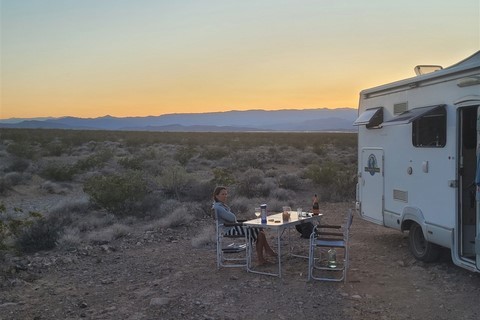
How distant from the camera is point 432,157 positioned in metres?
6.92

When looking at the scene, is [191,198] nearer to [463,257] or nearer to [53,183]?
[53,183]

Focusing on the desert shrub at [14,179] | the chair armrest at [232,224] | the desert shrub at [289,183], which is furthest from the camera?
the desert shrub at [14,179]

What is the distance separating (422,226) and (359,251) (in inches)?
62.2

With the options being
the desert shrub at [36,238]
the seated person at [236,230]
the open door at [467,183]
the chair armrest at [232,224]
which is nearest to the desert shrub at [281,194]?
the seated person at [236,230]

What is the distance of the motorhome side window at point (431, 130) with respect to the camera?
22.2 ft

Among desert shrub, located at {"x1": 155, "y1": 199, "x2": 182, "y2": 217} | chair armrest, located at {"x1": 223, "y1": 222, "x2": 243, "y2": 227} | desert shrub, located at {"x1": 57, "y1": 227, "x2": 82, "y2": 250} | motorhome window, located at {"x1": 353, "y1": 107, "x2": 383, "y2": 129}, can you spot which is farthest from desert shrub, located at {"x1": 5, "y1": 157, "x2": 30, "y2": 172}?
motorhome window, located at {"x1": 353, "y1": 107, "x2": 383, "y2": 129}

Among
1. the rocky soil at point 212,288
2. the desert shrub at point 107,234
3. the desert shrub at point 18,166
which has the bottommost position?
the rocky soil at point 212,288

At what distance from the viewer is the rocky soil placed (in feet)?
18.7

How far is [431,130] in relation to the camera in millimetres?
7012

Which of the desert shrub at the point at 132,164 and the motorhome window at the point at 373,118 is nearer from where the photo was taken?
the motorhome window at the point at 373,118

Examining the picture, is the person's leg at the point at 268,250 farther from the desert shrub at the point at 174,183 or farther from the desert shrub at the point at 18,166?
the desert shrub at the point at 18,166

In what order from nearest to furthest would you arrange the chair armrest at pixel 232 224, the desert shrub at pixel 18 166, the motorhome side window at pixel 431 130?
the motorhome side window at pixel 431 130, the chair armrest at pixel 232 224, the desert shrub at pixel 18 166

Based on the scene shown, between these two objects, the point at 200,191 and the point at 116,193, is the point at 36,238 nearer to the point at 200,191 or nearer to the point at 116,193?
the point at 116,193

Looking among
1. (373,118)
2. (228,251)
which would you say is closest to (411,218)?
(373,118)
